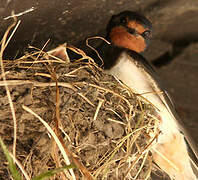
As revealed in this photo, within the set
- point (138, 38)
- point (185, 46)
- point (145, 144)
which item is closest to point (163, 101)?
point (145, 144)

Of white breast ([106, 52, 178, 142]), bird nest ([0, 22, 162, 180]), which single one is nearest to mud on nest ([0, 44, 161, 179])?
bird nest ([0, 22, 162, 180])

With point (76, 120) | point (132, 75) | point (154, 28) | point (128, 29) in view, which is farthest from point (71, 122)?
point (154, 28)

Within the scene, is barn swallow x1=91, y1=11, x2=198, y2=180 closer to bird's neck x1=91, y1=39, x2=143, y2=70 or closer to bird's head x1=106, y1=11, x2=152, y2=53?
A: bird's neck x1=91, y1=39, x2=143, y2=70

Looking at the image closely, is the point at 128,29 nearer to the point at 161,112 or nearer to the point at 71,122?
the point at 161,112

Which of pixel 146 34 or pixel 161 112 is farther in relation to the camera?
pixel 146 34

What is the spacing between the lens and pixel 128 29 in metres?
2.26

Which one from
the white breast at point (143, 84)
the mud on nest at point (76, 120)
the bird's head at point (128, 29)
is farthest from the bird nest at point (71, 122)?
the bird's head at point (128, 29)

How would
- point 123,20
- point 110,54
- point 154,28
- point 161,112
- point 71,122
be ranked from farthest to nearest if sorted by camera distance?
point 154,28 → point 123,20 → point 110,54 → point 161,112 → point 71,122

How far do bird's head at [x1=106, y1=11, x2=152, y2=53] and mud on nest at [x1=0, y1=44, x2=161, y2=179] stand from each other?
1.69ft

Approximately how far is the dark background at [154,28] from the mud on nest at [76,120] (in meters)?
0.26

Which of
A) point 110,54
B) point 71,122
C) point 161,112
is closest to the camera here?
point 71,122

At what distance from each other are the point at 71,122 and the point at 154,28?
144cm

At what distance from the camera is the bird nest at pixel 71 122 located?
4.78ft

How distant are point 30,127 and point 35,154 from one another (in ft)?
0.35
